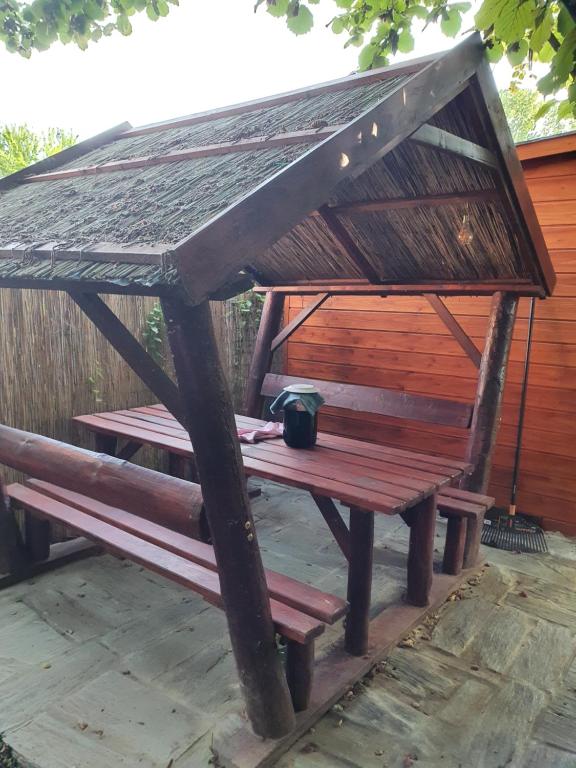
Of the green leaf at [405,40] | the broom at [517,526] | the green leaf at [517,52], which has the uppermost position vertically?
the green leaf at [405,40]

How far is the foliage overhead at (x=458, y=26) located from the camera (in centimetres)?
149

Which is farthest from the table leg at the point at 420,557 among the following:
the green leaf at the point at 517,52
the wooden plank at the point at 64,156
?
the wooden plank at the point at 64,156

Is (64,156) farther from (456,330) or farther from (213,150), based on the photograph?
(456,330)

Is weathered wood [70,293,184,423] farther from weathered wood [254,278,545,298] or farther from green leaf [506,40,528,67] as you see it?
weathered wood [254,278,545,298]

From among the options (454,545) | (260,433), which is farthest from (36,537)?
(454,545)

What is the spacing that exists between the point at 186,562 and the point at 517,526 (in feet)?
9.10

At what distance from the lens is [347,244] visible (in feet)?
11.6

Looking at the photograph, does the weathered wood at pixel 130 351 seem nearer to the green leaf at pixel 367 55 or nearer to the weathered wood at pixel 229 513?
the weathered wood at pixel 229 513

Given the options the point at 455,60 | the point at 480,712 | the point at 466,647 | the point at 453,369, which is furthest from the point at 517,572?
the point at 455,60

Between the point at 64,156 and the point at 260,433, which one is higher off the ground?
the point at 64,156

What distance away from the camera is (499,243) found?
304 centimetres

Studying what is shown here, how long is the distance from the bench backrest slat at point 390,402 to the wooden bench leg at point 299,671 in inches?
77.6

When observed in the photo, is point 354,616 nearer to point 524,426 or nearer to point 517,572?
point 517,572

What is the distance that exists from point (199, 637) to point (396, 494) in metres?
1.21
